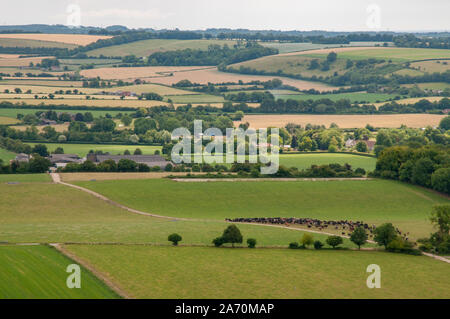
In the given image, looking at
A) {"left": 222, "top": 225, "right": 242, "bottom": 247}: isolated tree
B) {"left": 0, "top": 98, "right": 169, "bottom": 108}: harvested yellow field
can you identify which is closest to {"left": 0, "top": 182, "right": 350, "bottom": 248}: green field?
{"left": 222, "top": 225, "right": 242, "bottom": 247}: isolated tree

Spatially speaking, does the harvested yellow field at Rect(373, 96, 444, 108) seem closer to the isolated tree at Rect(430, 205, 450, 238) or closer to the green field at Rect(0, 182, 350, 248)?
the green field at Rect(0, 182, 350, 248)

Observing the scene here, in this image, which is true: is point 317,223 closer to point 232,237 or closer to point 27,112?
point 232,237

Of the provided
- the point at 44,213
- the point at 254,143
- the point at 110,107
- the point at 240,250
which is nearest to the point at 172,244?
the point at 240,250

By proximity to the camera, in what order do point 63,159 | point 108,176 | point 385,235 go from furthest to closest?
point 63,159 < point 108,176 < point 385,235

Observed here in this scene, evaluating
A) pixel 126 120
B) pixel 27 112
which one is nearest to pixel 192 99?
pixel 126 120

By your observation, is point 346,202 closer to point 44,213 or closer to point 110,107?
point 44,213
